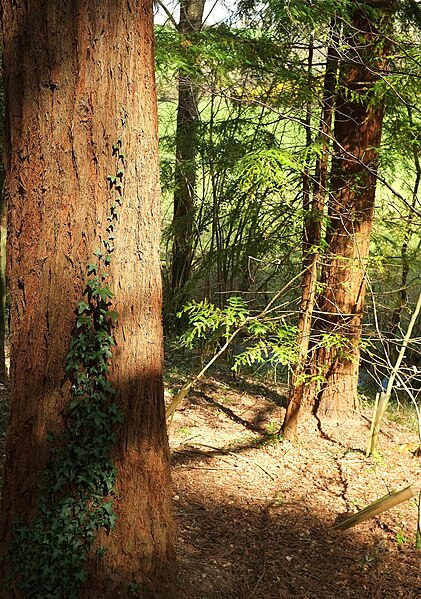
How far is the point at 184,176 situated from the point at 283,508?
4828mm

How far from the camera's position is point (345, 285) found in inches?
255

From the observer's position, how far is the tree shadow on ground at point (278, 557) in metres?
3.97

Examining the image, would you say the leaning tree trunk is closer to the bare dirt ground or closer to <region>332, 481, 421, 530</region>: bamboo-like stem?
the bare dirt ground

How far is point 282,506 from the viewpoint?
5.10 metres

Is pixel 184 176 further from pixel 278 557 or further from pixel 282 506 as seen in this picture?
pixel 278 557

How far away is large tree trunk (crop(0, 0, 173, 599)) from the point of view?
10.2 ft

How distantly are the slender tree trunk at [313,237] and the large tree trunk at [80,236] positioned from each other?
2.73m

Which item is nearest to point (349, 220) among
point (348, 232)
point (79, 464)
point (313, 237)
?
point (348, 232)

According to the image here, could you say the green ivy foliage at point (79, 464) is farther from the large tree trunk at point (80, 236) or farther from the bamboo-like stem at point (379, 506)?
the bamboo-like stem at point (379, 506)

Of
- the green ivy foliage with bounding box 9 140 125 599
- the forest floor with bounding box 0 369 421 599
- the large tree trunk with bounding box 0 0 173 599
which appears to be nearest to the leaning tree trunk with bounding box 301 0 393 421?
the forest floor with bounding box 0 369 421 599

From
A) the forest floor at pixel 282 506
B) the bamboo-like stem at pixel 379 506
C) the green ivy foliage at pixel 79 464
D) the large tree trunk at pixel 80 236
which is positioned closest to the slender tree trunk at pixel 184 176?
the forest floor at pixel 282 506

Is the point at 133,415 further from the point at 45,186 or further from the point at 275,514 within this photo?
the point at 275,514

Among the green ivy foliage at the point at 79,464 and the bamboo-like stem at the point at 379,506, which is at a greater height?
the green ivy foliage at the point at 79,464

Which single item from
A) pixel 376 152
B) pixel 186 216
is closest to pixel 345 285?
pixel 376 152
